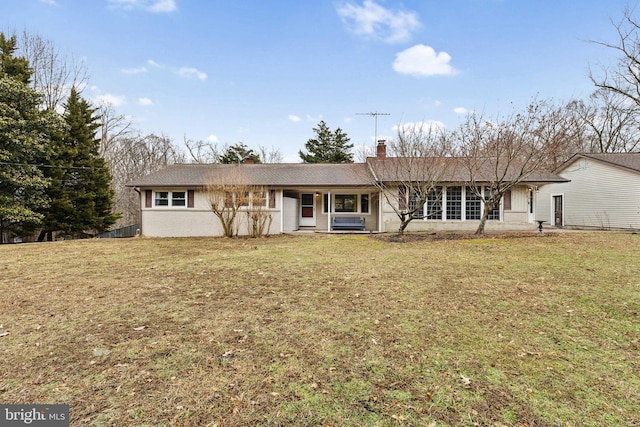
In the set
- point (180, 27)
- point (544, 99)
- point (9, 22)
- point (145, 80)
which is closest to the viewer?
point (544, 99)

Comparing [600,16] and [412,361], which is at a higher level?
[600,16]

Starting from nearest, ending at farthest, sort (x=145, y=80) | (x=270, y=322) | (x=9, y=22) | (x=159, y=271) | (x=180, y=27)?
(x=270, y=322) → (x=159, y=271) → (x=180, y=27) → (x=145, y=80) → (x=9, y=22)

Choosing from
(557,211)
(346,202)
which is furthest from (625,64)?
(346,202)

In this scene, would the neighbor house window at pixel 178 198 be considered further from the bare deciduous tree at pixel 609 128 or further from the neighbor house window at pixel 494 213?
the bare deciduous tree at pixel 609 128

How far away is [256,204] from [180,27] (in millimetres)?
9286

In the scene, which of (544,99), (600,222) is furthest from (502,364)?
(600,222)

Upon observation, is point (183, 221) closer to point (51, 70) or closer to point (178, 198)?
point (178, 198)

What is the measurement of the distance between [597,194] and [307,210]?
16289 mm

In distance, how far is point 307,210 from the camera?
17.8m

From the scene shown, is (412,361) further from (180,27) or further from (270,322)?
(180,27)

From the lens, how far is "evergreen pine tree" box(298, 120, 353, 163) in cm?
3544

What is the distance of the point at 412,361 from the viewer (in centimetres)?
296

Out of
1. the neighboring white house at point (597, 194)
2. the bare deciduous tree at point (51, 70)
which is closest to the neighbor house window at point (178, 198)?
the bare deciduous tree at point (51, 70)

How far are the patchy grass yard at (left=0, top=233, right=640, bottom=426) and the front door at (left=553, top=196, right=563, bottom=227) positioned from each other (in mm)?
14948
